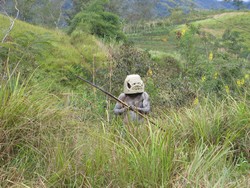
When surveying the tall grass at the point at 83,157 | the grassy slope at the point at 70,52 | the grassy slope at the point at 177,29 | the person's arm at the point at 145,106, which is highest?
the tall grass at the point at 83,157

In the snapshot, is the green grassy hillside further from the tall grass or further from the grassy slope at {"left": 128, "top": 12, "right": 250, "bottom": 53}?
the grassy slope at {"left": 128, "top": 12, "right": 250, "bottom": 53}

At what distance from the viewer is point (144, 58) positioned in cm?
957

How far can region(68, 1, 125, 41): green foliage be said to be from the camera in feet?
55.9

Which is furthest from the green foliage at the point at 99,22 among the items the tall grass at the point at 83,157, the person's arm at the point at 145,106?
the tall grass at the point at 83,157

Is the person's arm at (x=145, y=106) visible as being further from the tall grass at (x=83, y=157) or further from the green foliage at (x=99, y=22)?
the green foliage at (x=99, y=22)

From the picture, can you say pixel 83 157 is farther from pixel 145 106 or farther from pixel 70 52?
pixel 70 52

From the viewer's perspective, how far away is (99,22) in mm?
17203

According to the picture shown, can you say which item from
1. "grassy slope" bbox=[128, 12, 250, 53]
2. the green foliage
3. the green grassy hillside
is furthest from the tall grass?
"grassy slope" bbox=[128, 12, 250, 53]

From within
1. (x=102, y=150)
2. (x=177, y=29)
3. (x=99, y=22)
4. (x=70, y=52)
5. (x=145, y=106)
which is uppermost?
(x=99, y=22)

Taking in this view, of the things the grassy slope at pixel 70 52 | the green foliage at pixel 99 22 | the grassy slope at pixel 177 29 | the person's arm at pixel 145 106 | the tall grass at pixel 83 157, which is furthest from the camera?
the grassy slope at pixel 177 29

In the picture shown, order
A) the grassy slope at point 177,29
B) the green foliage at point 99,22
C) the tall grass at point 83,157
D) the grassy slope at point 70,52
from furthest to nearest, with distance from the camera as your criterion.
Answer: the grassy slope at point 177,29 → the green foliage at point 99,22 → the grassy slope at point 70,52 → the tall grass at point 83,157

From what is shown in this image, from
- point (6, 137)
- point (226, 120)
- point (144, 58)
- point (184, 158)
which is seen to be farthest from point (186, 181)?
point (144, 58)

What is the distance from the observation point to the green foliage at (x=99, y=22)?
1703 centimetres

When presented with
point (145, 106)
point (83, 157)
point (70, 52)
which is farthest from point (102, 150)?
point (70, 52)
